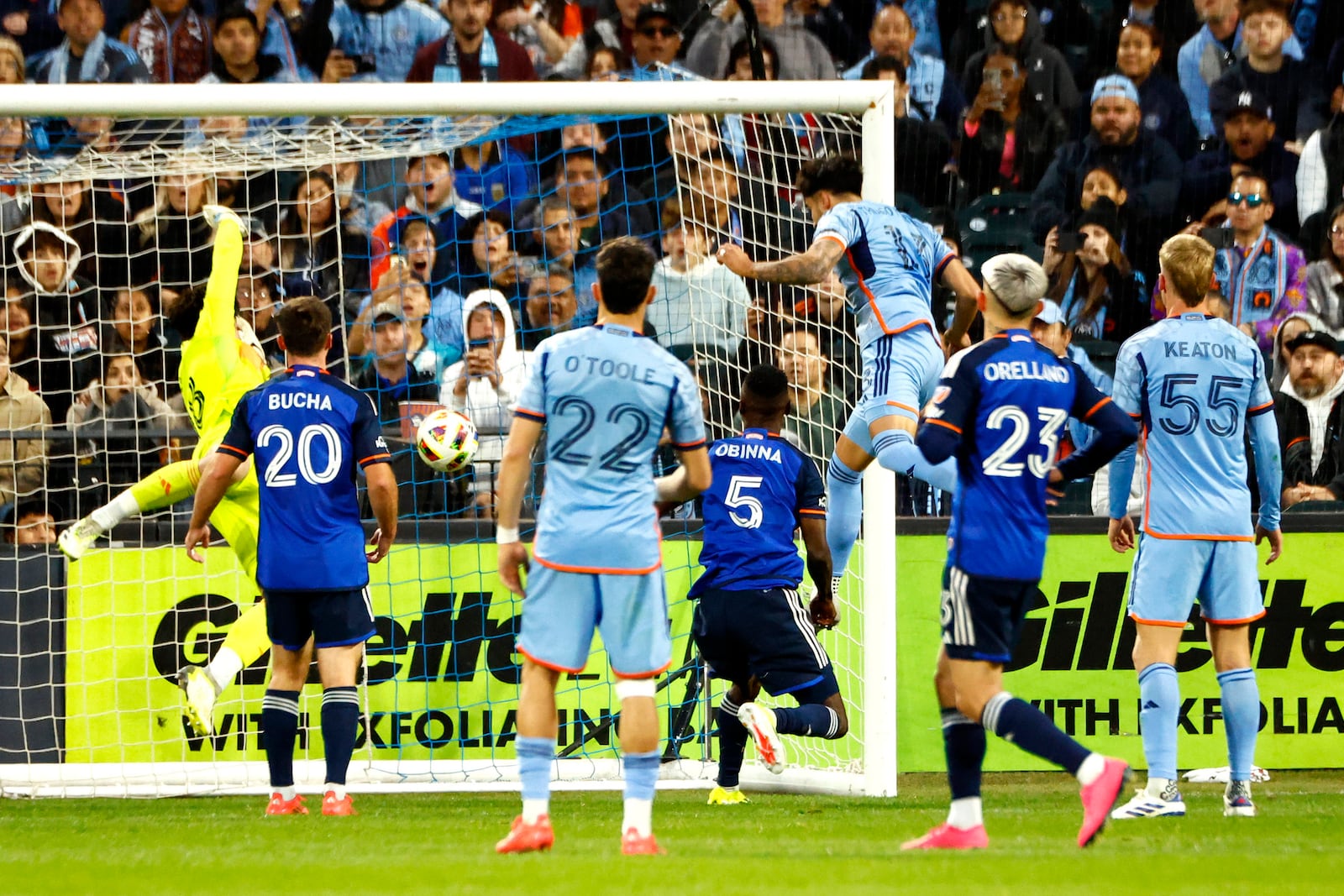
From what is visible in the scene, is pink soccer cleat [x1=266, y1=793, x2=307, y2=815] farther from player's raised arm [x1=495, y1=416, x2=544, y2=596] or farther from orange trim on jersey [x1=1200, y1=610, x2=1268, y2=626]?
orange trim on jersey [x1=1200, y1=610, x2=1268, y2=626]

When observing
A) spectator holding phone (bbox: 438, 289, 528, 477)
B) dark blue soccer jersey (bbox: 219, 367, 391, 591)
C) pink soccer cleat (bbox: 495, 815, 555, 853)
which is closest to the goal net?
spectator holding phone (bbox: 438, 289, 528, 477)

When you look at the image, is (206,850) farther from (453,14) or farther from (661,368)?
(453,14)

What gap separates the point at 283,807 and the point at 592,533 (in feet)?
9.15

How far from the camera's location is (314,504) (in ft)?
21.9

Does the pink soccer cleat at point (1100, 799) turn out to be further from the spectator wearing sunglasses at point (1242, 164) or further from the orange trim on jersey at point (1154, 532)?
the spectator wearing sunglasses at point (1242, 164)

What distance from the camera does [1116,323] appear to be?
36.8ft

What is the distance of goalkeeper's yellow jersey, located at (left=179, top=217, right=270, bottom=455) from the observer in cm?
750

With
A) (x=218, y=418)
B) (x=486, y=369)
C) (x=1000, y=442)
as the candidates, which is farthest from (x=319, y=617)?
(x=486, y=369)

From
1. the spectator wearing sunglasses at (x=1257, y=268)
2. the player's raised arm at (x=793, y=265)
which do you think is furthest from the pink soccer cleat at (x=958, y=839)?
the spectator wearing sunglasses at (x=1257, y=268)

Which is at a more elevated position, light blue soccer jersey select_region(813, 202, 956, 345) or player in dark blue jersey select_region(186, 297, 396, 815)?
light blue soccer jersey select_region(813, 202, 956, 345)

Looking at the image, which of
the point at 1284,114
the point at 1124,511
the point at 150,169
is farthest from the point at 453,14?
the point at 1124,511

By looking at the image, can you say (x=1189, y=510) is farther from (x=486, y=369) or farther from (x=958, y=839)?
(x=486, y=369)

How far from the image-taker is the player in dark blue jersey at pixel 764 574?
719cm

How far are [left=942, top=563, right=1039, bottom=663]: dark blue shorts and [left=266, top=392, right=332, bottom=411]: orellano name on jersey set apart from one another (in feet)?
9.79
